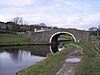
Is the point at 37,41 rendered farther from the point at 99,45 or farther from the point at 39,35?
the point at 99,45

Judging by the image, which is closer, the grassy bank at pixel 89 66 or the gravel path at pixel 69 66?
the grassy bank at pixel 89 66

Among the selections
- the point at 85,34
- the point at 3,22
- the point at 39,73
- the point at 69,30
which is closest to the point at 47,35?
the point at 69,30

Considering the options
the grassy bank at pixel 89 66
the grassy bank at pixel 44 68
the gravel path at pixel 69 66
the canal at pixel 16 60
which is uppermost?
the grassy bank at pixel 89 66

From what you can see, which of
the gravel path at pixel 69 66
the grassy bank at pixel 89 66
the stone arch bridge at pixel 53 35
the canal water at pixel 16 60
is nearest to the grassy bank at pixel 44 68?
the gravel path at pixel 69 66

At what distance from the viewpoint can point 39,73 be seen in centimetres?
1348

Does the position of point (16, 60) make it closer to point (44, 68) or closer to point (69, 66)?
point (44, 68)

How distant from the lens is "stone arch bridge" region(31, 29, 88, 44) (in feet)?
208

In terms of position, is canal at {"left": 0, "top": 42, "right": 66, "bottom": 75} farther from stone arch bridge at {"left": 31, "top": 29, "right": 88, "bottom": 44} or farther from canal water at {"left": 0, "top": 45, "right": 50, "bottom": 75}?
stone arch bridge at {"left": 31, "top": 29, "right": 88, "bottom": 44}

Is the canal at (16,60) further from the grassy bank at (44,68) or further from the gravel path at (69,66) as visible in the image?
the gravel path at (69,66)

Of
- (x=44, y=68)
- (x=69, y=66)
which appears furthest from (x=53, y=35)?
(x=44, y=68)

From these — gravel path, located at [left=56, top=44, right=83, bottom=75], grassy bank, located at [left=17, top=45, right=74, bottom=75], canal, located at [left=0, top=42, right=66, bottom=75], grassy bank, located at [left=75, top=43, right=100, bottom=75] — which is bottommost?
Result: canal, located at [left=0, top=42, right=66, bottom=75]

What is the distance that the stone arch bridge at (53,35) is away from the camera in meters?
63.5

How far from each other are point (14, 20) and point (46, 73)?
355 feet

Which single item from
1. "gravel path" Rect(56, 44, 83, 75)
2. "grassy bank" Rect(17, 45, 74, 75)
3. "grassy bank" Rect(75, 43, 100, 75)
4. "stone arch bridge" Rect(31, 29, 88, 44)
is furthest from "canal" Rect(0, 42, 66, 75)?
"stone arch bridge" Rect(31, 29, 88, 44)
